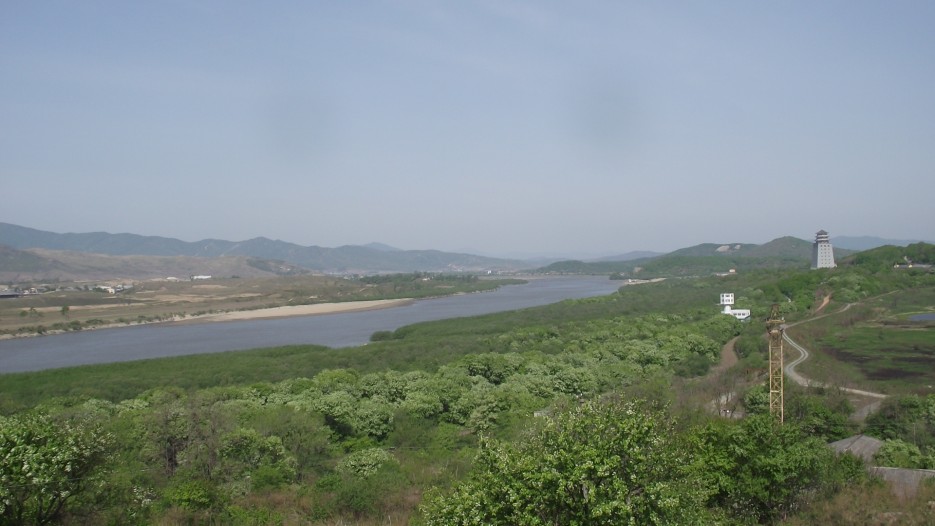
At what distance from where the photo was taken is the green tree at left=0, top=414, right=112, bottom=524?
307 inches

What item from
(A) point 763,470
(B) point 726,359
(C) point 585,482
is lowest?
(B) point 726,359

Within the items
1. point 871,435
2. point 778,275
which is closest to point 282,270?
point 778,275

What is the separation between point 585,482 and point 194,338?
4755 centimetres

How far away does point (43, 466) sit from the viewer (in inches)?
316

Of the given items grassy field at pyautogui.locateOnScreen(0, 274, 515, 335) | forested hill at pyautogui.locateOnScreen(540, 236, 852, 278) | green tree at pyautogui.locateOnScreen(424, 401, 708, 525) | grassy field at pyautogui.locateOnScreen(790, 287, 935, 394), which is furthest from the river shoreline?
forested hill at pyautogui.locateOnScreen(540, 236, 852, 278)

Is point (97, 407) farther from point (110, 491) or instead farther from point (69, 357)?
point (69, 357)

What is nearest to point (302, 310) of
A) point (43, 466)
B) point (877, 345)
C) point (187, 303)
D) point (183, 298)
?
point (187, 303)

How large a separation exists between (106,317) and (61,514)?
61.6 meters

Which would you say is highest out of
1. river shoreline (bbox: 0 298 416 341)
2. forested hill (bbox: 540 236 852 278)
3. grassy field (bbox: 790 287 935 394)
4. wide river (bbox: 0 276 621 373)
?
forested hill (bbox: 540 236 852 278)

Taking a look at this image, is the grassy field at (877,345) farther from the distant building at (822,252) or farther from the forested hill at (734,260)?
the forested hill at (734,260)

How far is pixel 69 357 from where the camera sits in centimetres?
3972

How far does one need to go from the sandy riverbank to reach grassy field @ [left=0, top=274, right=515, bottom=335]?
2.42 meters

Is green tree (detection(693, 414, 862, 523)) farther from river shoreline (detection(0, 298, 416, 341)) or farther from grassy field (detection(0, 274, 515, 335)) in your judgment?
grassy field (detection(0, 274, 515, 335))

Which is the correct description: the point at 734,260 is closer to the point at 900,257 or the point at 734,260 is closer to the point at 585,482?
the point at 900,257
